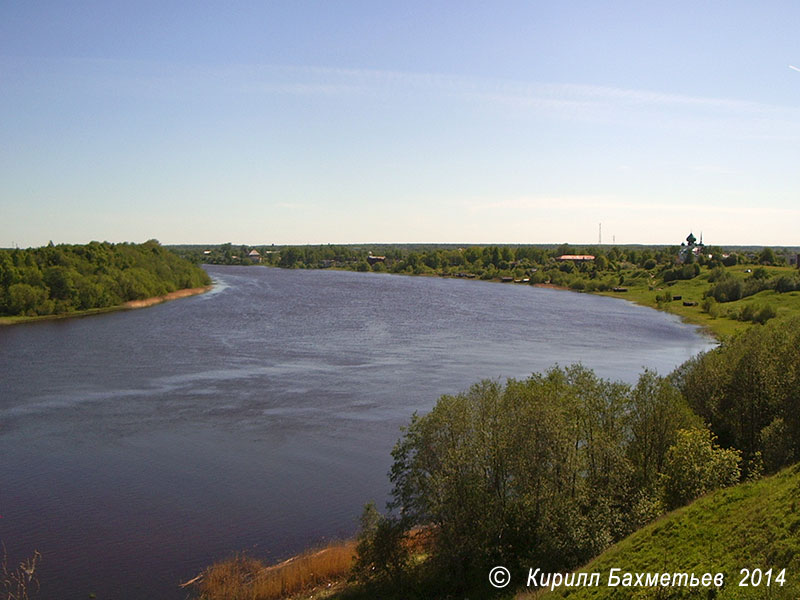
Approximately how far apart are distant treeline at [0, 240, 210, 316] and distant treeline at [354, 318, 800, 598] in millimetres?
55887

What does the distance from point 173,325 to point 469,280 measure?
75.4 metres

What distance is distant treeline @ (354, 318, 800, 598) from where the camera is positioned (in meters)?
14.7

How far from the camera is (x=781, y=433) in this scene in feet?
57.8

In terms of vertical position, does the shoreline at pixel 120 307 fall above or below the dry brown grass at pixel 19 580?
above

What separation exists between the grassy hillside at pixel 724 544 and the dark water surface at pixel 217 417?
8.10m

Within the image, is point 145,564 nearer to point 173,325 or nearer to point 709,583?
point 709,583

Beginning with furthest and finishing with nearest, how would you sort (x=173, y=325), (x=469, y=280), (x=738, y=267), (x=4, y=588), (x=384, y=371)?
(x=469, y=280) < (x=738, y=267) < (x=173, y=325) < (x=384, y=371) < (x=4, y=588)

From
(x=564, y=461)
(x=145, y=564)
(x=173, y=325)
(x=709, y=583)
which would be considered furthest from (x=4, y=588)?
(x=173, y=325)

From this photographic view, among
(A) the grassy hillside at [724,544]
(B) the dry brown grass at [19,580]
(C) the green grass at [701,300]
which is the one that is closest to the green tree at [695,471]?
(A) the grassy hillside at [724,544]

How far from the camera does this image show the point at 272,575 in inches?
611

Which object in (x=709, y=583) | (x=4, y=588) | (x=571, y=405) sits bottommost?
(x=4, y=588)

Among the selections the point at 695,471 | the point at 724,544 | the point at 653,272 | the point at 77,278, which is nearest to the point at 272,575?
the point at 724,544

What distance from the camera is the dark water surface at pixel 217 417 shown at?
57.4 feet

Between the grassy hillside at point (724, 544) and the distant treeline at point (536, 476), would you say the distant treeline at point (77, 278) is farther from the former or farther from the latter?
the grassy hillside at point (724, 544)
